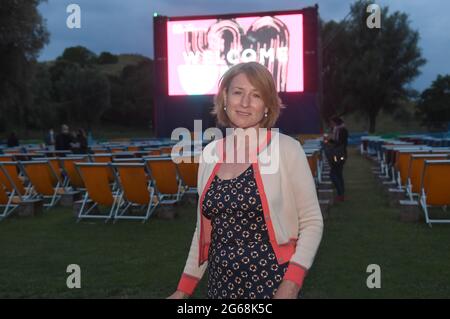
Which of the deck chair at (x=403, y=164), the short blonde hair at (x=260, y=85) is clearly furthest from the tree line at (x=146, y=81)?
the short blonde hair at (x=260, y=85)

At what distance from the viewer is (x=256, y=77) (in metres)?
2.08

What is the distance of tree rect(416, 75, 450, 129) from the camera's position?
52969mm

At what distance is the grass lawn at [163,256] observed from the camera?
466 centimetres

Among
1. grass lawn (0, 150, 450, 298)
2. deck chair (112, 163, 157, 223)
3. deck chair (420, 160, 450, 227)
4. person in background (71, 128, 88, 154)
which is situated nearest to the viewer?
grass lawn (0, 150, 450, 298)

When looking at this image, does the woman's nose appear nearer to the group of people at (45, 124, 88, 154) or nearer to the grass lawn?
the grass lawn

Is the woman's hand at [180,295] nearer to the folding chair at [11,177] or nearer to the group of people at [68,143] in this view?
the folding chair at [11,177]

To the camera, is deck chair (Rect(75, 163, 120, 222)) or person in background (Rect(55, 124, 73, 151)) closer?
deck chair (Rect(75, 163, 120, 222))

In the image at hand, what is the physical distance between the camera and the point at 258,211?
6.66 ft

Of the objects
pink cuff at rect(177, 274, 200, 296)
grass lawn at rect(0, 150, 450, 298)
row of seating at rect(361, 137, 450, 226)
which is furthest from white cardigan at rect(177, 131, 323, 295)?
row of seating at rect(361, 137, 450, 226)

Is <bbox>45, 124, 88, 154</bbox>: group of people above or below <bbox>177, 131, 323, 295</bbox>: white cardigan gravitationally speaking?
below

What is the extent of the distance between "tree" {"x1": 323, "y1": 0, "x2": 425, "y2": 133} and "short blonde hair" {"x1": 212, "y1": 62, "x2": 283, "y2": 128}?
1803 inches
